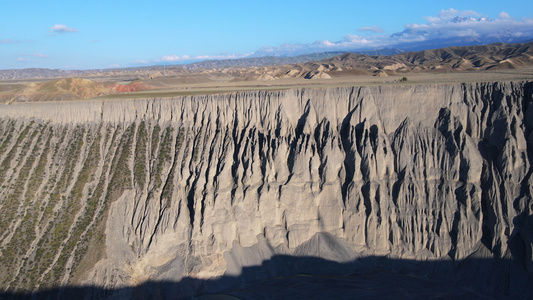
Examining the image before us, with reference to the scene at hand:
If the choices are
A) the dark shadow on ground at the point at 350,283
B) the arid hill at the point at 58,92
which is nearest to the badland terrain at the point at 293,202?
the dark shadow on ground at the point at 350,283

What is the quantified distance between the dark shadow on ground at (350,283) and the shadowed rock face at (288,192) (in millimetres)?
245

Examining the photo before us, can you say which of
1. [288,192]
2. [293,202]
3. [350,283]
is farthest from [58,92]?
[350,283]

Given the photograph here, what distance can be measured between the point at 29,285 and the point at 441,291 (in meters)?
28.8

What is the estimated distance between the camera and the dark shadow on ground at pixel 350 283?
26.0 meters

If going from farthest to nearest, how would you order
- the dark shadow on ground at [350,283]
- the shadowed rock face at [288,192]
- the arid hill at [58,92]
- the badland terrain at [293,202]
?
the arid hill at [58,92]
the shadowed rock face at [288,192]
the badland terrain at [293,202]
the dark shadow on ground at [350,283]

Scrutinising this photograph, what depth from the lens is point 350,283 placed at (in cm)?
2698

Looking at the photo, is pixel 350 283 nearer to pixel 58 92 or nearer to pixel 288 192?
pixel 288 192

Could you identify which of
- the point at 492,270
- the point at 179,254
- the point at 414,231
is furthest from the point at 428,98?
the point at 179,254

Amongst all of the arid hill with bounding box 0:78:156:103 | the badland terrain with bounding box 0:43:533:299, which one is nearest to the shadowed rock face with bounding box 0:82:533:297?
the badland terrain with bounding box 0:43:533:299

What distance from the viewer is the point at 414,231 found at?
29.6m

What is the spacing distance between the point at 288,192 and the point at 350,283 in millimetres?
8544

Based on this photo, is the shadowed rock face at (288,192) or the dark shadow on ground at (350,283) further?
the shadowed rock face at (288,192)

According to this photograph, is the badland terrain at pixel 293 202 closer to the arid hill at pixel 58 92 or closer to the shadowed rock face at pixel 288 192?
the shadowed rock face at pixel 288 192

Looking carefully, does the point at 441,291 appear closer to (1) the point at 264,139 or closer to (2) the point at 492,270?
(2) the point at 492,270
